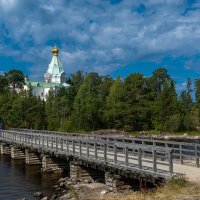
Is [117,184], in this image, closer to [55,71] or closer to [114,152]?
[114,152]

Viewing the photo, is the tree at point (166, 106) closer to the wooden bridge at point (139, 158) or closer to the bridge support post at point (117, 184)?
the wooden bridge at point (139, 158)

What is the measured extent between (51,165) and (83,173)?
20.9 feet

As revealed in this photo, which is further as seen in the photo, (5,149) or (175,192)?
(5,149)

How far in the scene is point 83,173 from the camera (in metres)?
23.4

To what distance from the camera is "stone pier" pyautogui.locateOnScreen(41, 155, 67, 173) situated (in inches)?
1139

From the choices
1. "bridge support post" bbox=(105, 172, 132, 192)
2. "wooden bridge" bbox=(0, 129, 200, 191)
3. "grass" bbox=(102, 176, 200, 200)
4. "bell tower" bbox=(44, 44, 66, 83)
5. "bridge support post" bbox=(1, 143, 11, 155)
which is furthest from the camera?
"bell tower" bbox=(44, 44, 66, 83)

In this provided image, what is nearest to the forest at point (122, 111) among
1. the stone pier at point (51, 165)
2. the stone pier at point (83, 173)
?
the stone pier at point (51, 165)

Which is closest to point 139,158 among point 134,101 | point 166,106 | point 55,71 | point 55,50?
point 134,101

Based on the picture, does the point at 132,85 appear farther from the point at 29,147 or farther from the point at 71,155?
the point at 71,155

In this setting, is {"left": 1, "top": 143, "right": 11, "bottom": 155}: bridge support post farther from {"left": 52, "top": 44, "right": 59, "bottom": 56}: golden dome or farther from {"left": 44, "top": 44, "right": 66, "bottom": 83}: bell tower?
{"left": 52, "top": 44, "right": 59, "bottom": 56}: golden dome

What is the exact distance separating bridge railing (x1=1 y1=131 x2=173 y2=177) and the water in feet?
6.34

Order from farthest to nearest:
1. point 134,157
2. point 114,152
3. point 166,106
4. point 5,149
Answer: point 166,106, point 5,149, point 134,157, point 114,152

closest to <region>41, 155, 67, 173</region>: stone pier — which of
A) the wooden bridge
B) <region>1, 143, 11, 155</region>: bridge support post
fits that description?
the wooden bridge

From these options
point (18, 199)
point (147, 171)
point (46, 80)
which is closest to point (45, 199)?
point (18, 199)
